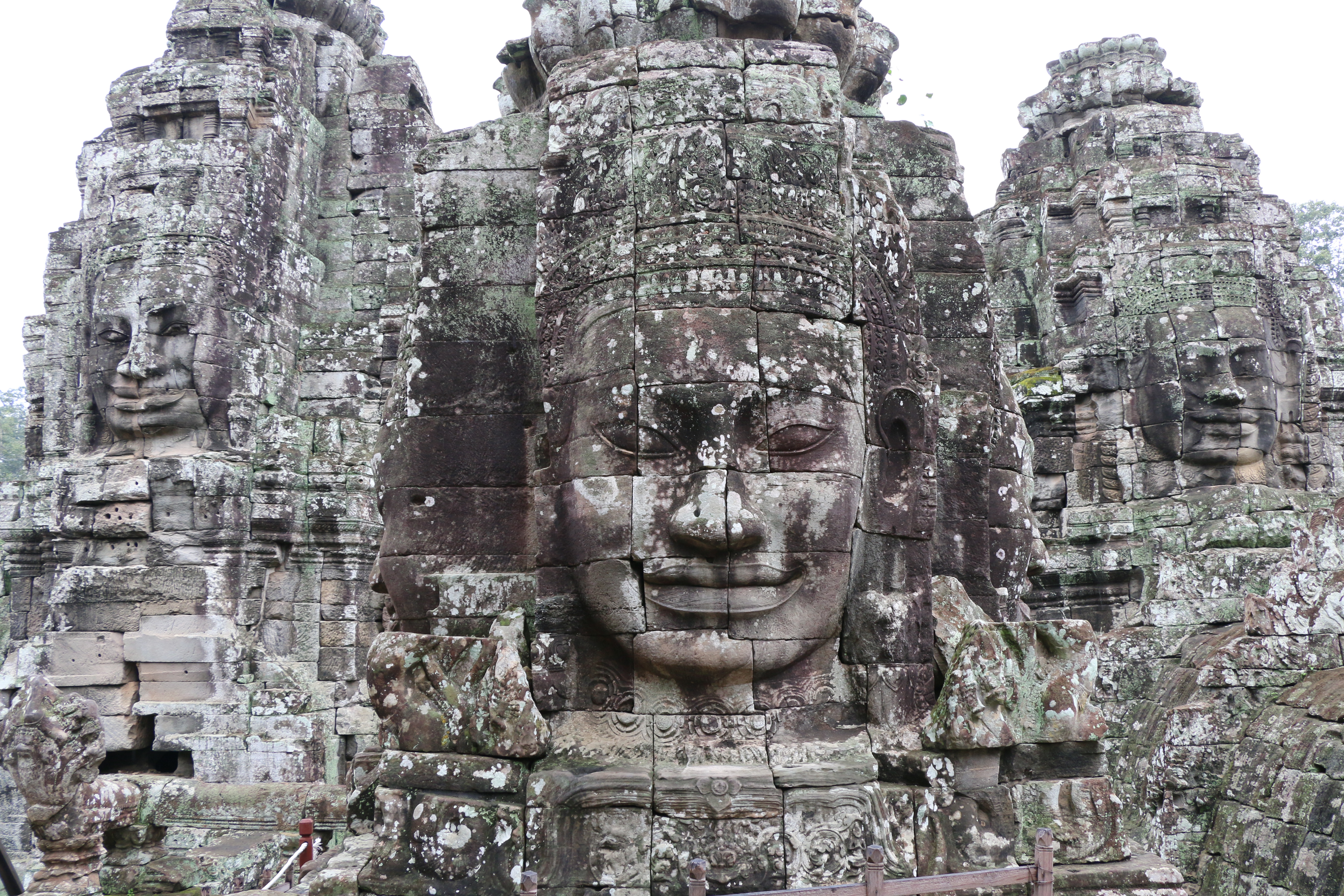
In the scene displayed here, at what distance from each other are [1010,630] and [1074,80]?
12.9 meters

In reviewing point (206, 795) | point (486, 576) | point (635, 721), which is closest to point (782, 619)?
point (635, 721)

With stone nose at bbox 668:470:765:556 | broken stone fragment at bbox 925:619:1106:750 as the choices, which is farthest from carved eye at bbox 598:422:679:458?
broken stone fragment at bbox 925:619:1106:750

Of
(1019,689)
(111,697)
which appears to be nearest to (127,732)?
(111,697)

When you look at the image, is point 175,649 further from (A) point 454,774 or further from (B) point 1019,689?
(B) point 1019,689

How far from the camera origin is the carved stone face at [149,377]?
1166 centimetres

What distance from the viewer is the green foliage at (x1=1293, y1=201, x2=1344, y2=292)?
30.7m

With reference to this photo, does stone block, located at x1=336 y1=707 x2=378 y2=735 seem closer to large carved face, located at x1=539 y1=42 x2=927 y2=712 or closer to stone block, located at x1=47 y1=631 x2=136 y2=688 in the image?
stone block, located at x1=47 y1=631 x2=136 y2=688

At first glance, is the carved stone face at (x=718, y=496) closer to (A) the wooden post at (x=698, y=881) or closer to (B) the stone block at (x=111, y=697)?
(A) the wooden post at (x=698, y=881)

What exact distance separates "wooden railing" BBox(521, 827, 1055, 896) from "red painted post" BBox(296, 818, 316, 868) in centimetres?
369

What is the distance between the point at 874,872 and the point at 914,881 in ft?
0.80

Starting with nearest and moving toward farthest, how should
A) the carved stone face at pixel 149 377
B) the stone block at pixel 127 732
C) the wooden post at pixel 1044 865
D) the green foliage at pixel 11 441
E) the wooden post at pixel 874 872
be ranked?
the wooden post at pixel 874 872 < the wooden post at pixel 1044 865 < the stone block at pixel 127 732 < the carved stone face at pixel 149 377 < the green foliage at pixel 11 441

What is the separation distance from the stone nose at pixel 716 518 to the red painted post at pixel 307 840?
421 cm

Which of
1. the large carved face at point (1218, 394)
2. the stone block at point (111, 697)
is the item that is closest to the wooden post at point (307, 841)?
the stone block at point (111, 697)

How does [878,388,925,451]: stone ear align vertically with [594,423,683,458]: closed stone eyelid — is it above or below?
above
